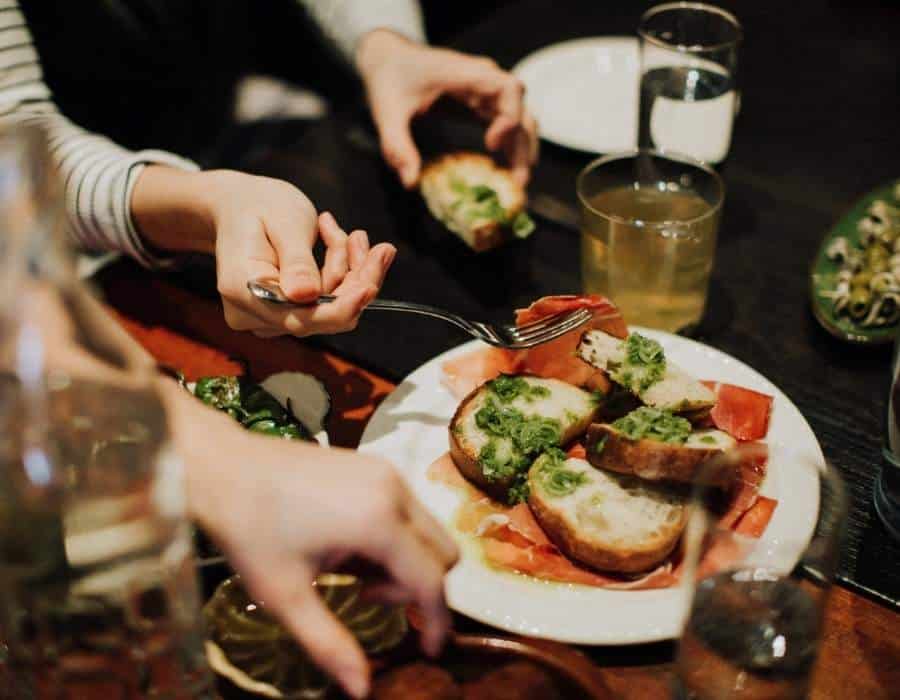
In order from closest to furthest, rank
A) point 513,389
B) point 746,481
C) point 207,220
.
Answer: point 746,481 → point 513,389 → point 207,220

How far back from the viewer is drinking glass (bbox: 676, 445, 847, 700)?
841 millimetres

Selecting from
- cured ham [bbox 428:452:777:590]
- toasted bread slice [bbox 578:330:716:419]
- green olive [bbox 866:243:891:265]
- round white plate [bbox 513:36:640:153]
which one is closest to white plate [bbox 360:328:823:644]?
cured ham [bbox 428:452:777:590]

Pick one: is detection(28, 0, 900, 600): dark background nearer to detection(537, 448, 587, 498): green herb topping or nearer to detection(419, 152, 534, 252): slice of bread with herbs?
detection(419, 152, 534, 252): slice of bread with herbs

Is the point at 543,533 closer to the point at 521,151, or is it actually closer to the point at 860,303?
the point at 860,303

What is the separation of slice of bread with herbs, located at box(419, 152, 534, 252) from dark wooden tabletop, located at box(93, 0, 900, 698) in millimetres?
32

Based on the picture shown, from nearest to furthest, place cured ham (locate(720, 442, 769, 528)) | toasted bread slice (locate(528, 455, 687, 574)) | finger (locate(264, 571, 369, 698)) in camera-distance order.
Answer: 1. finger (locate(264, 571, 369, 698))
2. cured ham (locate(720, 442, 769, 528))
3. toasted bread slice (locate(528, 455, 687, 574))

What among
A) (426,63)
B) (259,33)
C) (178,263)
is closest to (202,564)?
(178,263)

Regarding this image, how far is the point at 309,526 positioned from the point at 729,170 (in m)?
1.31

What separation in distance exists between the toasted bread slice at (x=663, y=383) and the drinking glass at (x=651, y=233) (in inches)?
8.8

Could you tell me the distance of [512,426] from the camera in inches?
47.2

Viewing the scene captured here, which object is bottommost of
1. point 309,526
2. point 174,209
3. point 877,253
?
point 877,253

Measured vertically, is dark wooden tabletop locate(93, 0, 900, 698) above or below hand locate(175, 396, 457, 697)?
below

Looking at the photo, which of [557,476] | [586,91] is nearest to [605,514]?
Answer: [557,476]

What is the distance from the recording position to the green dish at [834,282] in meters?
1.43
